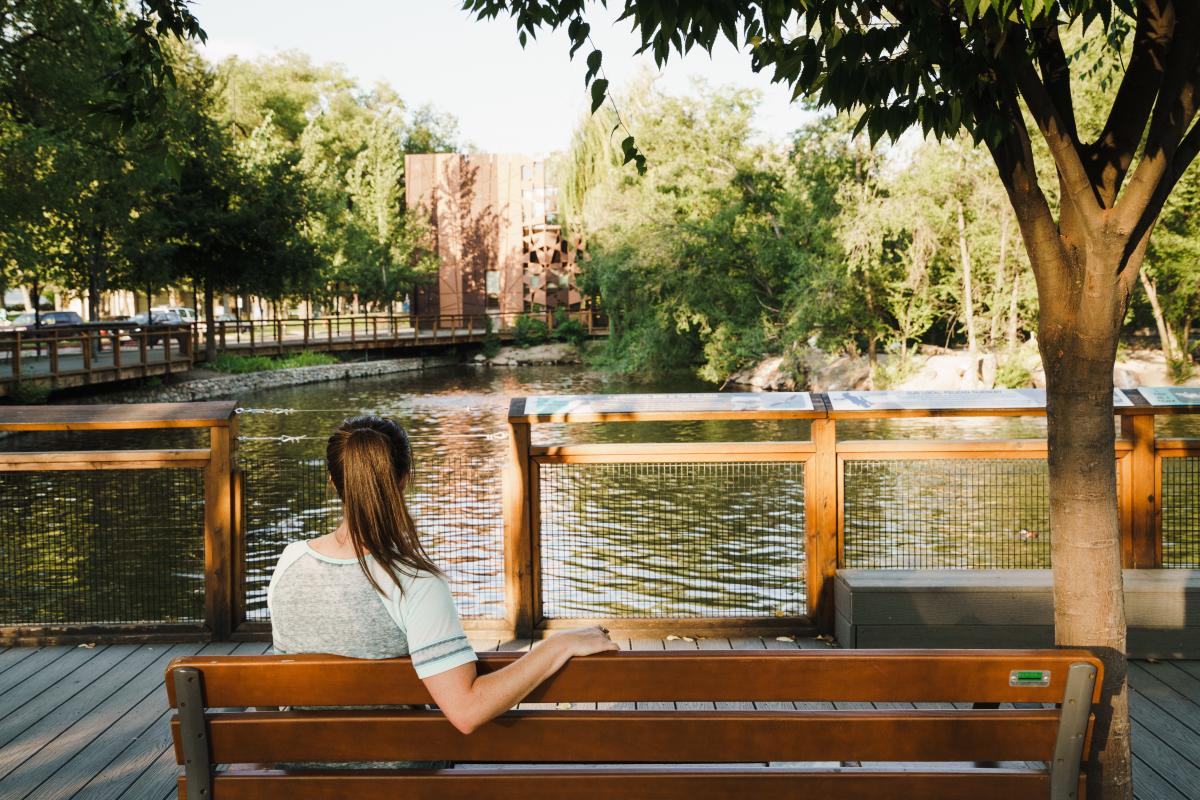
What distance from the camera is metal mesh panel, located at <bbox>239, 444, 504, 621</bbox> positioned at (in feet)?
21.1

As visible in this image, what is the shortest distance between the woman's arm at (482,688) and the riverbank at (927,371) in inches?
881

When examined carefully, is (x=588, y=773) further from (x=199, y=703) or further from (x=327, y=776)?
(x=199, y=703)

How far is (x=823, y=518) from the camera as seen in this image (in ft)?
18.1

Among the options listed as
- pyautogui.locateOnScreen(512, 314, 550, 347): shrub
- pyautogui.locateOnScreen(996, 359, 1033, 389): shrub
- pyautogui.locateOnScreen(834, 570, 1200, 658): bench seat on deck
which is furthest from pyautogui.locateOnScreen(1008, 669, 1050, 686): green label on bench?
pyautogui.locateOnScreen(512, 314, 550, 347): shrub

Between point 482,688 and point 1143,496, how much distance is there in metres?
4.31

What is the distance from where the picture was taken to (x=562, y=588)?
6191mm

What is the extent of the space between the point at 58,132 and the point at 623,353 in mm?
19075

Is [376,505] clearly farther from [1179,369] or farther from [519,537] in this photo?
[1179,369]

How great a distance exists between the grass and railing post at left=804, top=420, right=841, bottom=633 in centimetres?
3381

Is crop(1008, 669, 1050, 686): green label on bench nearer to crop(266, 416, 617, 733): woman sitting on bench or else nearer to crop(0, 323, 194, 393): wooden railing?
crop(266, 416, 617, 733): woman sitting on bench

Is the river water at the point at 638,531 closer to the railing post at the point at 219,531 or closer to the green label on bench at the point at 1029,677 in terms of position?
the railing post at the point at 219,531

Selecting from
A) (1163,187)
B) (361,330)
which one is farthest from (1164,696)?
(361,330)

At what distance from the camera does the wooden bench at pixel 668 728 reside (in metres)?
2.27

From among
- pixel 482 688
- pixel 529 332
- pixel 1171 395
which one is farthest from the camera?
pixel 529 332
